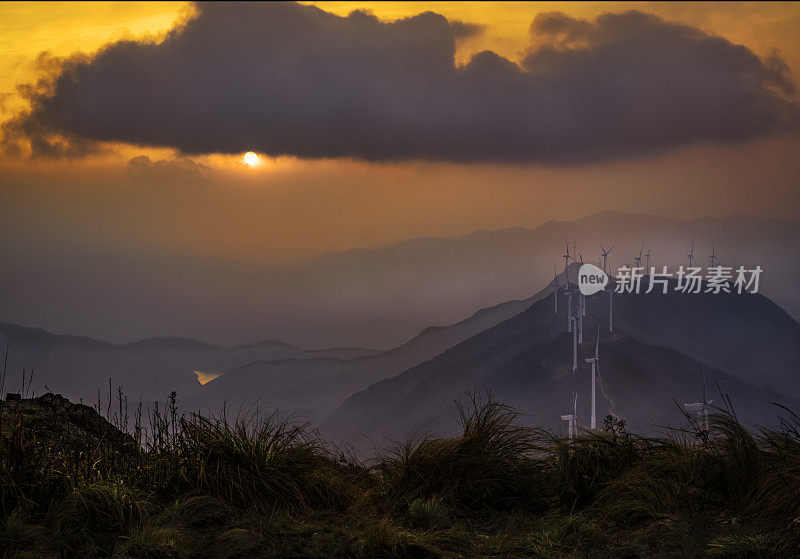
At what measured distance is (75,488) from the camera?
30.9 feet

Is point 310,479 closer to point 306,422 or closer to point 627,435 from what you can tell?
point 306,422

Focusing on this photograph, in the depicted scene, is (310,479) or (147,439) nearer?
(310,479)

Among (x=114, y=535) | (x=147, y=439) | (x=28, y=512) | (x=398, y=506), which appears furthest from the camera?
(x=147, y=439)

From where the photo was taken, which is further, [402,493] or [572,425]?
[572,425]

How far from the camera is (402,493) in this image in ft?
35.1

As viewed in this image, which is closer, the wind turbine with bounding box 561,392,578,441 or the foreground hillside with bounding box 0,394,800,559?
the foreground hillside with bounding box 0,394,800,559

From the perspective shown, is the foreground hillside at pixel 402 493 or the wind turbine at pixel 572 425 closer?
the foreground hillside at pixel 402 493

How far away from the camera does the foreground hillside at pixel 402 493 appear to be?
8562 mm

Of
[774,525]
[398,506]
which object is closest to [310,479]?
[398,506]

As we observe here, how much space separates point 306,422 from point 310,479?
1320 mm

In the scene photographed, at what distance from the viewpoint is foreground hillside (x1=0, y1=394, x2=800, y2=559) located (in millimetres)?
8562

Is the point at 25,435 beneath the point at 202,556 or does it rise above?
above

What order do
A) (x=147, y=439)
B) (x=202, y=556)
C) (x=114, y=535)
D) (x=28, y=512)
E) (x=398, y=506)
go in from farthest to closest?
(x=147, y=439) < (x=398, y=506) < (x=28, y=512) < (x=114, y=535) < (x=202, y=556)

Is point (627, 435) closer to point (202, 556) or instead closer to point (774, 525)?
point (774, 525)
